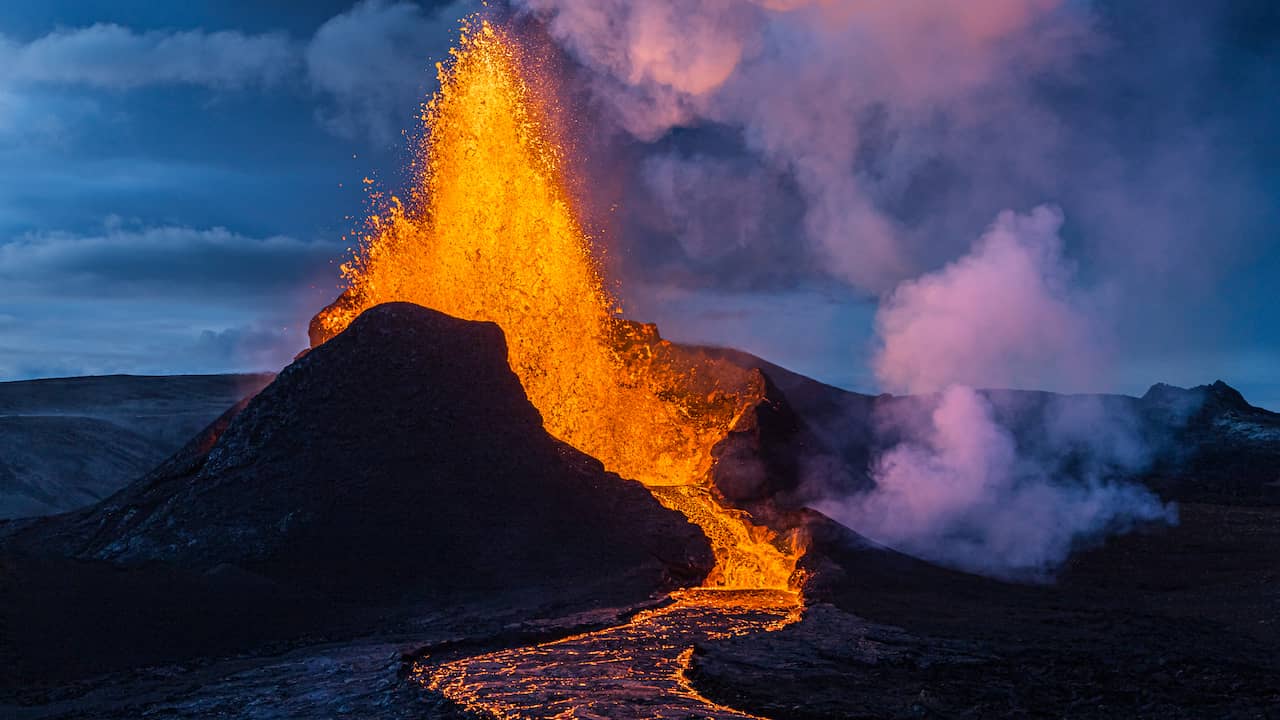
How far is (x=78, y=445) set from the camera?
45.9m

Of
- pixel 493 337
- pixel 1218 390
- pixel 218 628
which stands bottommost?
pixel 218 628

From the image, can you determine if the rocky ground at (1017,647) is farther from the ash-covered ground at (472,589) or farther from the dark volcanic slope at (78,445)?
the dark volcanic slope at (78,445)

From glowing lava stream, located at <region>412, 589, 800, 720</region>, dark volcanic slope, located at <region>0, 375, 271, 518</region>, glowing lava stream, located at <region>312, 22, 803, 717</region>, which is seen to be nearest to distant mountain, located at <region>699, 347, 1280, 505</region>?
glowing lava stream, located at <region>312, 22, 803, 717</region>

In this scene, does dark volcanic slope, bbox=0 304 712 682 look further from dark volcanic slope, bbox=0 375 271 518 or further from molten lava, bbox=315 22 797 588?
dark volcanic slope, bbox=0 375 271 518

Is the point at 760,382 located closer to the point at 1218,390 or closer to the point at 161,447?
the point at 161,447

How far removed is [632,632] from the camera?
14.2 meters

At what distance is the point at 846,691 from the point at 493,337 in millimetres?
13611

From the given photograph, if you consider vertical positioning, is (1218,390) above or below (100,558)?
above

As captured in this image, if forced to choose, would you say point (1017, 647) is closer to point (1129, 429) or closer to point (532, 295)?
point (532, 295)

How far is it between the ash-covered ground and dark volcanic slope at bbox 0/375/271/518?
52.8ft

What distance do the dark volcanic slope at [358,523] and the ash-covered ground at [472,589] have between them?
2.1 inches

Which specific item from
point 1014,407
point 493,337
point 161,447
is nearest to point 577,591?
point 493,337

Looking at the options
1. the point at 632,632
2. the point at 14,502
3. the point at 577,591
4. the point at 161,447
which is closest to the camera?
the point at 632,632

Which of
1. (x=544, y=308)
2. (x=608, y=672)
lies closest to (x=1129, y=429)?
(x=544, y=308)
